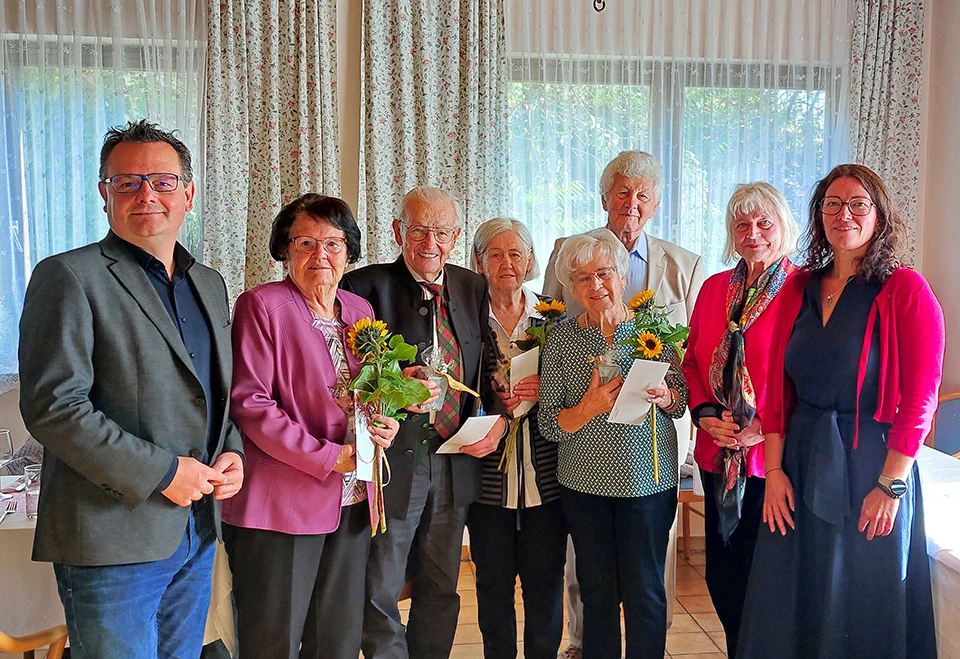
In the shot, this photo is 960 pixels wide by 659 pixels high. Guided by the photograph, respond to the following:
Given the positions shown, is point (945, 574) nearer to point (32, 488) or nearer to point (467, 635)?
point (467, 635)

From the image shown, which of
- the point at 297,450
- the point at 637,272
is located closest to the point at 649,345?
the point at 637,272

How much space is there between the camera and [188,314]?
6.61 ft

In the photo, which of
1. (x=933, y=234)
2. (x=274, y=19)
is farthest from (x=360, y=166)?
(x=933, y=234)

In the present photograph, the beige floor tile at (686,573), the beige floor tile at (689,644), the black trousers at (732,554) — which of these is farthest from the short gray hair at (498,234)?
the beige floor tile at (686,573)

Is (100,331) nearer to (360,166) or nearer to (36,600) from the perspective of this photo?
(36,600)

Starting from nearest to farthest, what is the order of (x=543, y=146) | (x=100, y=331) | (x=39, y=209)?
(x=100, y=331)
(x=39, y=209)
(x=543, y=146)

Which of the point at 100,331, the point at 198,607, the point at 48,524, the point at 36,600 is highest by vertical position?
the point at 100,331

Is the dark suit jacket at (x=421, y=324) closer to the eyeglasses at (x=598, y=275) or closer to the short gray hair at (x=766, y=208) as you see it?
the eyeglasses at (x=598, y=275)

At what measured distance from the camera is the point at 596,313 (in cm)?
256

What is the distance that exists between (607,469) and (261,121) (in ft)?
8.87

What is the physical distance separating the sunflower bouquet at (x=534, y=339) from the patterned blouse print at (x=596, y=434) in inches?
1.8

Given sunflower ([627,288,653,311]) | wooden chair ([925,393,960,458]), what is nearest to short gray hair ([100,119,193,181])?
sunflower ([627,288,653,311])

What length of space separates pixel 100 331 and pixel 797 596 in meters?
1.91

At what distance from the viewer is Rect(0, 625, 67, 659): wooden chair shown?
82.2 inches
